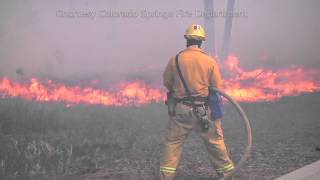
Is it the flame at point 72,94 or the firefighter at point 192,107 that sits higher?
the firefighter at point 192,107

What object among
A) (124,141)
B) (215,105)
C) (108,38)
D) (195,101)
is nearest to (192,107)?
(195,101)

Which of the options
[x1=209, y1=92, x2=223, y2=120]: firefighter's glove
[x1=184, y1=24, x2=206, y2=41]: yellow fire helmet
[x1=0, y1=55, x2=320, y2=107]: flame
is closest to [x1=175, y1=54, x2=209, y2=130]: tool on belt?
[x1=209, y1=92, x2=223, y2=120]: firefighter's glove

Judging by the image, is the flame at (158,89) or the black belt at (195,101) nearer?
the black belt at (195,101)

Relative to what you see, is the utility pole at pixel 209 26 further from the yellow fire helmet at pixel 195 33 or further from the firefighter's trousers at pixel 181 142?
the firefighter's trousers at pixel 181 142

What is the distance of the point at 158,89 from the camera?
532 inches

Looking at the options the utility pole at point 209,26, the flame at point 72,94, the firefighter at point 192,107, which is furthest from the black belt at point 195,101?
the utility pole at point 209,26

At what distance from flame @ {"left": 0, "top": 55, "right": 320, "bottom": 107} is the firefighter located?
646 cm

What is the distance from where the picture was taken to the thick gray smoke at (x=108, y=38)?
1448 cm

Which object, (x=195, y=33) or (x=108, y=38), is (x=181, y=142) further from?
(x=108, y=38)

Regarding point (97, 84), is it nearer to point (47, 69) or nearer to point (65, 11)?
point (47, 69)

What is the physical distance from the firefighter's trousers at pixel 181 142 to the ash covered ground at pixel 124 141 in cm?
62

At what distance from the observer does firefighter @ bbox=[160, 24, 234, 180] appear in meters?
5.61

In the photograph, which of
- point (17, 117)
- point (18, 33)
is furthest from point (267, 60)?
point (17, 117)

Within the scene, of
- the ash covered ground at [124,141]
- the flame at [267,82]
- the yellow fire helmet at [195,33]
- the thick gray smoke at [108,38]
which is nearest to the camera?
the yellow fire helmet at [195,33]
